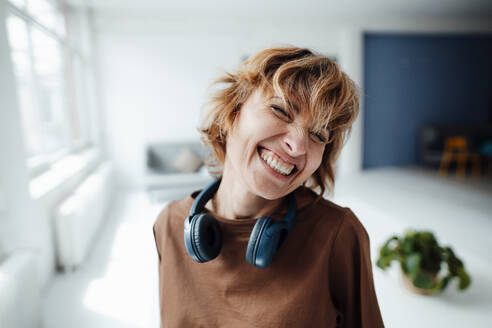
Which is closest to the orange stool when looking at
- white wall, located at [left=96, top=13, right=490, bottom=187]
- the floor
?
the floor

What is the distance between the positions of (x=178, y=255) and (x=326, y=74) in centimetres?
58

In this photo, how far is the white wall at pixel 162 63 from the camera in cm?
544

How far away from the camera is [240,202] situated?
74cm

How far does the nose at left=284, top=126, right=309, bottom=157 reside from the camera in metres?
0.58

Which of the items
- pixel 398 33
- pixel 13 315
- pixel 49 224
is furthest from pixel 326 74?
pixel 398 33

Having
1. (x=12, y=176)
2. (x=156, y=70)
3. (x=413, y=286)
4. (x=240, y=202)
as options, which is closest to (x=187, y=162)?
(x=156, y=70)

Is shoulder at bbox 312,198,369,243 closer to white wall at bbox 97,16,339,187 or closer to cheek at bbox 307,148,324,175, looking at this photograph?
cheek at bbox 307,148,324,175

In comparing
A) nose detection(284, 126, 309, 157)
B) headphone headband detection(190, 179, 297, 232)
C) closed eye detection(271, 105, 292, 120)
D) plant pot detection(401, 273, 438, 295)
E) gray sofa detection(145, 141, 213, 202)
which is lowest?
plant pot detection(401, 273, 438, 295)

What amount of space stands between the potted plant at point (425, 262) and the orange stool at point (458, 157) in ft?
15.2

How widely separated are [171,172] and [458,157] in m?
5.62

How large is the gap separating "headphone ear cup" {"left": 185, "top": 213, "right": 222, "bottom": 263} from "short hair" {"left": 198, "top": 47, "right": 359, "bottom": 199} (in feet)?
0.72

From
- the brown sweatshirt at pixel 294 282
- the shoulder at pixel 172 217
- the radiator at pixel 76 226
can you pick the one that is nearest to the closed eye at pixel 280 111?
the brown sweatshirt at pixel 294 282

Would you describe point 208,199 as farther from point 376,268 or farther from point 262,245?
point 376,268

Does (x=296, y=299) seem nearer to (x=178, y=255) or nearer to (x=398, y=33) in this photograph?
(x=178, y=255)
